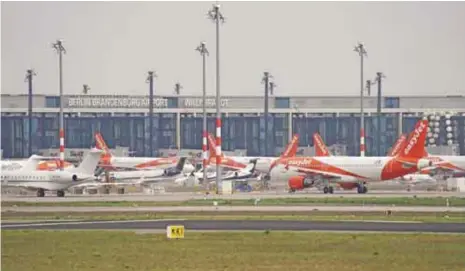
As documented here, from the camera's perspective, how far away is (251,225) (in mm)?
72000

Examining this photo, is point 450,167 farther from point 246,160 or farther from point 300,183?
point 300,183

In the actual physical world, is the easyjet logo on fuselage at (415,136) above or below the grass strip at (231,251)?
above

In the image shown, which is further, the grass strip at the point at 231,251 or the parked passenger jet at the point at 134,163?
the parked passenger jet at the point at 134,163

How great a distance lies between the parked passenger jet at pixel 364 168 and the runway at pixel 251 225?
56.6 meters

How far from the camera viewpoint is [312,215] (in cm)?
8338

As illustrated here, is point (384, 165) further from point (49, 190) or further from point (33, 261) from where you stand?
point (33, 261)

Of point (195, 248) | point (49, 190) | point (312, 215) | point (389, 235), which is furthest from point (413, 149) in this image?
point (195, 248)

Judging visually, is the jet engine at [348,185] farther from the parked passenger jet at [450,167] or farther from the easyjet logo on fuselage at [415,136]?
the parked passenger jet at [450,167]

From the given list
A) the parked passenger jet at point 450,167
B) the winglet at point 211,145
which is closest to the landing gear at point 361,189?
the parked passenger jet at point 450,167

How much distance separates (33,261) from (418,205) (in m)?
50.8

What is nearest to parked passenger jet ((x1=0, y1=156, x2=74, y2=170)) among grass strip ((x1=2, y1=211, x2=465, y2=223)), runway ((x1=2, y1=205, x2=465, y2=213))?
runway ((x1=2, y1=205, x2=465, y2=213))

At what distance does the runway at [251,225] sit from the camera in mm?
68500

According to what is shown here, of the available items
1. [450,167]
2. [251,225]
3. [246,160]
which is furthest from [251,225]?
[246,160]

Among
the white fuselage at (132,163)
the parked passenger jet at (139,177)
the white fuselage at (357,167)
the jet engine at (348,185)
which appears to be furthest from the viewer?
the white fuselage at (132,163)
